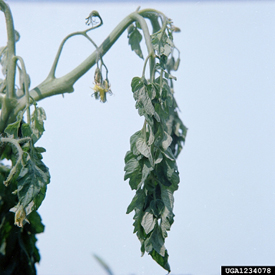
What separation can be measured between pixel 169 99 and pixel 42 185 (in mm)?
466

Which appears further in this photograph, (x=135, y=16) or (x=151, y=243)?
(x=135, y=16)

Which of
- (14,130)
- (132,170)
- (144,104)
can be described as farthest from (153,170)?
(14,130)

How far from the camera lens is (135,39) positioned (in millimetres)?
1681

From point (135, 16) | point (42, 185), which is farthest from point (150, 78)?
point (42, 185)

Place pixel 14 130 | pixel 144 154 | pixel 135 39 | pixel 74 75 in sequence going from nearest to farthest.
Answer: pixel 144 154
pixel 14 130
pixel 74 75
pixel 135 39

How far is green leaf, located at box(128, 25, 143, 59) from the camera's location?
66.1 inches

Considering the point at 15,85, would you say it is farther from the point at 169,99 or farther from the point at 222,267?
the point at 222,267

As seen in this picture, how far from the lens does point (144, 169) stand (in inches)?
47.9

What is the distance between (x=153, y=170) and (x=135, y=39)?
65 centimetres

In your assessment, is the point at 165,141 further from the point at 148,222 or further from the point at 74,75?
the point at 74,75

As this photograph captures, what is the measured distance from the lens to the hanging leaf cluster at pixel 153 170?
4.00ft

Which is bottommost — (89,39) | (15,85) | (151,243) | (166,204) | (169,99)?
(151,243)

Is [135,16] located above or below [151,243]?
above

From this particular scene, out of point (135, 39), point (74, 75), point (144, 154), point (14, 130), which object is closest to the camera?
point (144, 154)
